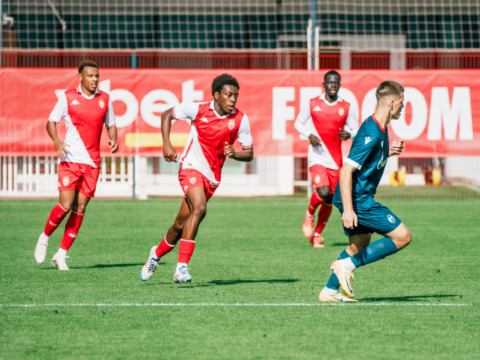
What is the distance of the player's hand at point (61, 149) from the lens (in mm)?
9347

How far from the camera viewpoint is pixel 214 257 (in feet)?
33.8

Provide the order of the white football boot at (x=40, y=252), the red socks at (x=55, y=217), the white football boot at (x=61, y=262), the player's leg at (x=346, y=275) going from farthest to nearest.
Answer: the red socks at (x=55, y=217)
the white football boot at (x=40, y=252)
the white football boot at (x=61, y=262)
the player's leg at (x=346, y=275)

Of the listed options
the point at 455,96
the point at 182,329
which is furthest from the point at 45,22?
the point at 182,329

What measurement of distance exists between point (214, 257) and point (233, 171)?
10685 millimetres

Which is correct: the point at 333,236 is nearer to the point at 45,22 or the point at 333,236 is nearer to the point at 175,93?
the point at 175,93

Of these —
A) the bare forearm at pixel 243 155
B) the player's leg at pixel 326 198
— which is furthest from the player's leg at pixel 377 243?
the player's leg at pixel 326 198

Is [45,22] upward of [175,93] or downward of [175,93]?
upward

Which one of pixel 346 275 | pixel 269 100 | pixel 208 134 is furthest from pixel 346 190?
pixel 269 100

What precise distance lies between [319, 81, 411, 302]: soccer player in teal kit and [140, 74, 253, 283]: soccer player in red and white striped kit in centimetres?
148

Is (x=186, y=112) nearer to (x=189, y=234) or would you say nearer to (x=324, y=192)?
(x=189, y=234)

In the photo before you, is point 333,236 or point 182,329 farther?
point 333,236

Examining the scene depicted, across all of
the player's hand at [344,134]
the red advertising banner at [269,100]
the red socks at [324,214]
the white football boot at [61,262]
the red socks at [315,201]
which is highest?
the red advertising banner at [269,100]

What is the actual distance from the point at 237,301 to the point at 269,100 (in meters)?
10.7

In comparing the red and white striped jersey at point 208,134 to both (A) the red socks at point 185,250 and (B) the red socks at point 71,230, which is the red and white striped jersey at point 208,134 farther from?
(B) the red socks at point 71,230
